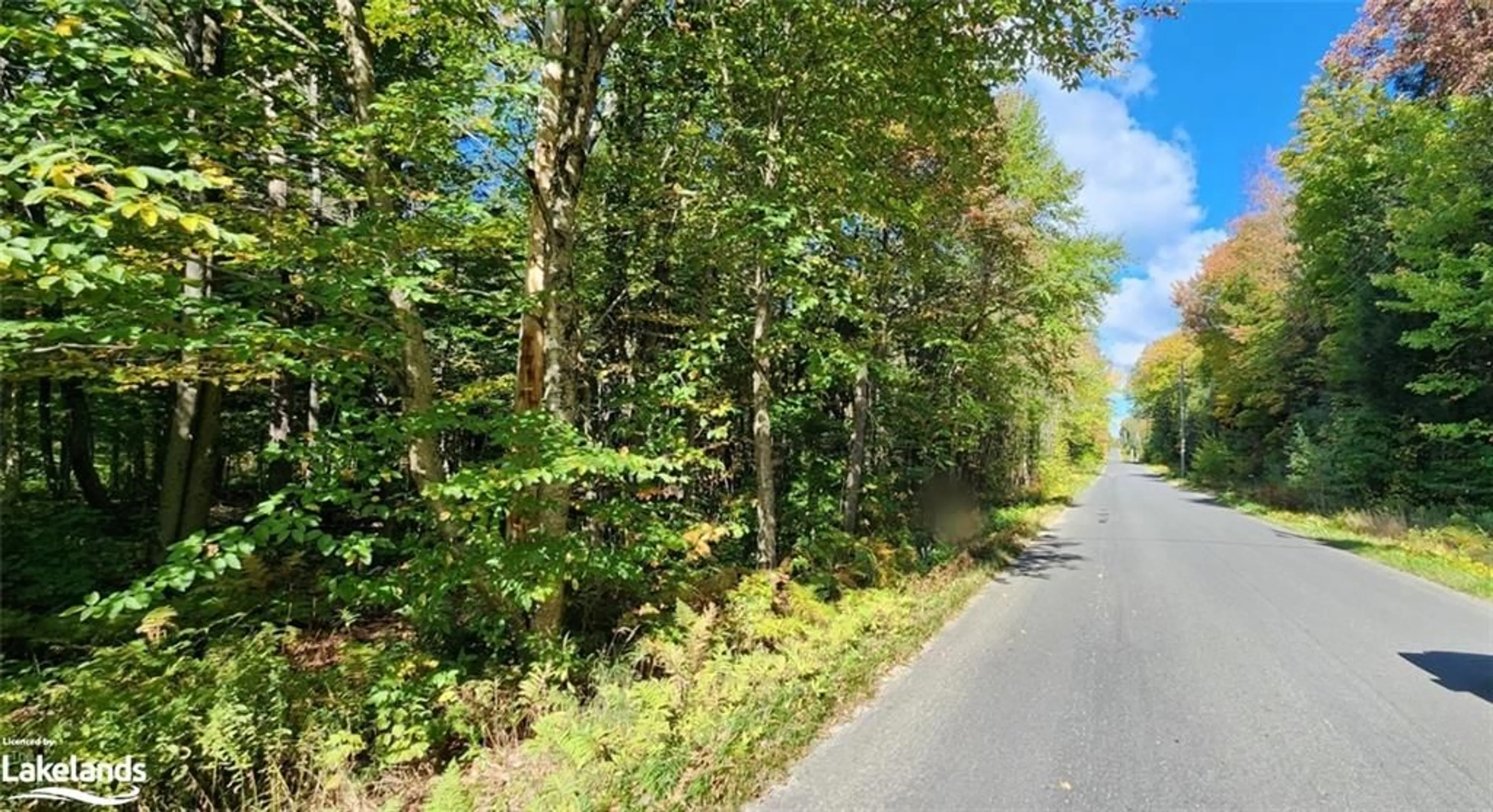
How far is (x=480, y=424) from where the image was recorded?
4637mm

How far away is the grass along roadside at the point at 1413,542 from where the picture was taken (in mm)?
9695

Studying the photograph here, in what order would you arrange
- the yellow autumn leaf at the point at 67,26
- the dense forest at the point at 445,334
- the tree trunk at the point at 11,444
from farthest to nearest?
the tree trunk at the point at 11,444, the dense forest at the point at 445,334, the yellow autumn leaf at the point at 67,26

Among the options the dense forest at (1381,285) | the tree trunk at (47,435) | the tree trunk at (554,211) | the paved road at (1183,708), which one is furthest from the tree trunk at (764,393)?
the dense forest at (1381,285)

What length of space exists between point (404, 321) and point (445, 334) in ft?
11.1

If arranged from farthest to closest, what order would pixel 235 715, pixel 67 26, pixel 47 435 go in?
pixel 47 435
pixel 235 715
pixel 67 26

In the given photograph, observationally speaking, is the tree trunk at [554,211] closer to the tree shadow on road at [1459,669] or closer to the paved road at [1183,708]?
the paved road at [1183,708]

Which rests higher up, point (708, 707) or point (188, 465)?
point (188, 465)

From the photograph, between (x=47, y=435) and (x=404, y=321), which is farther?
(x=47, y=435)

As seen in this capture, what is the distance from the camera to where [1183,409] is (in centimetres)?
4494

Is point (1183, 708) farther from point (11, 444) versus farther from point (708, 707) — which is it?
point (11, 444)

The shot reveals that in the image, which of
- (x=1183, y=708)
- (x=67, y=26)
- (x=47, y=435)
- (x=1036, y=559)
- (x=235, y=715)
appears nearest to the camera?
(x=67, y=26)

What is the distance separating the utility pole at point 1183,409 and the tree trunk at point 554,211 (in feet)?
154
